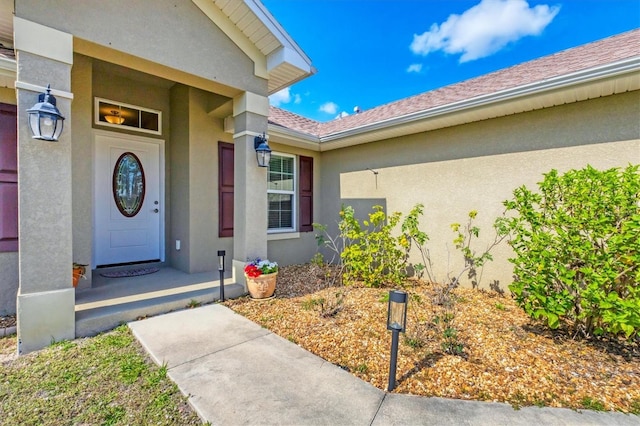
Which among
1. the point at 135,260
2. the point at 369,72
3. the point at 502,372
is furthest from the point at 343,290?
A: the point at 369,72

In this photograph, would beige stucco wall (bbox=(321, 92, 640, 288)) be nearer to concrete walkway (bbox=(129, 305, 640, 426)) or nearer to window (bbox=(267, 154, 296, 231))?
window (bbox=(267, 154, 296, 231))

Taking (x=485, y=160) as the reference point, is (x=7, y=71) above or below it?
above

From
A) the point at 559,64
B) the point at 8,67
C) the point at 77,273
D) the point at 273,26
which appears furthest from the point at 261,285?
the point at 559,64

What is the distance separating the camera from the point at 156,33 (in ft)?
12.5

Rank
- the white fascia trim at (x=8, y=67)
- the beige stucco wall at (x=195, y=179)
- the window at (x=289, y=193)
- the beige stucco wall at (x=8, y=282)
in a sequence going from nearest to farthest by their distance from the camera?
the white fascia trim at (x=8, y=67), the beige stucco wall at (x=8, y=282), the beige stucco wall at (x=195, y=179), the window at (x=289, y=193)

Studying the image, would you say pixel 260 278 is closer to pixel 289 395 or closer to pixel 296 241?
pixel 289 395

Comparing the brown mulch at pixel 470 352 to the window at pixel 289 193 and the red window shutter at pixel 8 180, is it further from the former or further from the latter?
the red window shutter at pixel 8 180

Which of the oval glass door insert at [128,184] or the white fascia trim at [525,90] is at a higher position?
the white fascia trim at [525,90]

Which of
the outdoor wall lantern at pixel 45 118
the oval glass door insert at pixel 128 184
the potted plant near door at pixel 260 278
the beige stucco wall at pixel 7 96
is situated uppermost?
the beige stucco wall at pixel 7 96

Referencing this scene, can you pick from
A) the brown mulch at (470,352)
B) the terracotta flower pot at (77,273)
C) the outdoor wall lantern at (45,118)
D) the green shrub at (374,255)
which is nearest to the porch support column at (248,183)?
the brown mulch at (470,352)

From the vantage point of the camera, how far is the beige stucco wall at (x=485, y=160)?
4.06 m

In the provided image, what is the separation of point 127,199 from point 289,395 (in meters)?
5.25

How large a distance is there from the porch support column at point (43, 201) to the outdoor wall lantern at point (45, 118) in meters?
0.10

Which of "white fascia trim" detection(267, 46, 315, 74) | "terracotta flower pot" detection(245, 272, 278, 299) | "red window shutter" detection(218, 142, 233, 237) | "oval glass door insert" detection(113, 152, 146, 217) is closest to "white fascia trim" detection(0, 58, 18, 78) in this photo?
"oval glass door insert" detection(113, 152, 146, 217)
